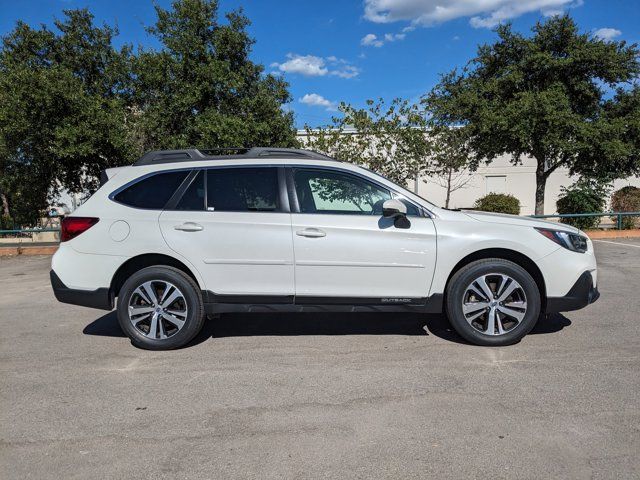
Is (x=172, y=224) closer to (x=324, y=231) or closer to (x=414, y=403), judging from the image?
(x=324, y=231)

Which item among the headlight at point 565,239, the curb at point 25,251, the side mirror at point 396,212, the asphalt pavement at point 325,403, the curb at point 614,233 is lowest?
the asphalt pavement at point 325,403

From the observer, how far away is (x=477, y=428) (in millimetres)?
3080

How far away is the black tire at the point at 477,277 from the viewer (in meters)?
4.49

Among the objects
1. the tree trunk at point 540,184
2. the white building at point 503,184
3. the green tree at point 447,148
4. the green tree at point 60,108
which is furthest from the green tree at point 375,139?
the white building at point 503,184

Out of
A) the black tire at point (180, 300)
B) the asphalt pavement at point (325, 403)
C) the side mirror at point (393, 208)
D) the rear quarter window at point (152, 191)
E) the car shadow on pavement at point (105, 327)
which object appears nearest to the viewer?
the asphalt pavement at point (325, 403)

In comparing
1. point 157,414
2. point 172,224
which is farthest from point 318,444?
point 172,224

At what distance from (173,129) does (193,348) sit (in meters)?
10.3

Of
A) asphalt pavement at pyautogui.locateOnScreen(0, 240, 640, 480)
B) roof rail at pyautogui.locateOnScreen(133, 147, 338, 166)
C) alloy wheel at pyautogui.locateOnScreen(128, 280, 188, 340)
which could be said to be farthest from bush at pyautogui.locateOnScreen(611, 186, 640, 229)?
alloy wheel at pyautogui.locateOnScreen(128, 280, 188, 340)

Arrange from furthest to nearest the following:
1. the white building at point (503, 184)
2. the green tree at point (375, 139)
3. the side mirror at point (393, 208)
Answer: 1. the white building at point (503, 184)
2. the green tree at point (375, 139)
3. the side mirror at point (393, 208)

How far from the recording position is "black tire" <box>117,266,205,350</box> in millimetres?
4582

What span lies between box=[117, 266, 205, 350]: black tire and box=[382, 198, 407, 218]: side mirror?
1.87 meters

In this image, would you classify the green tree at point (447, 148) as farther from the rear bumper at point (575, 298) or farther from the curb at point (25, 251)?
the curb at point (25, 251)

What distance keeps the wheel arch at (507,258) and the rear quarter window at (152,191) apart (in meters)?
2.72

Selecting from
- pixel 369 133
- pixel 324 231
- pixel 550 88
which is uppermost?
pixel 550 88
